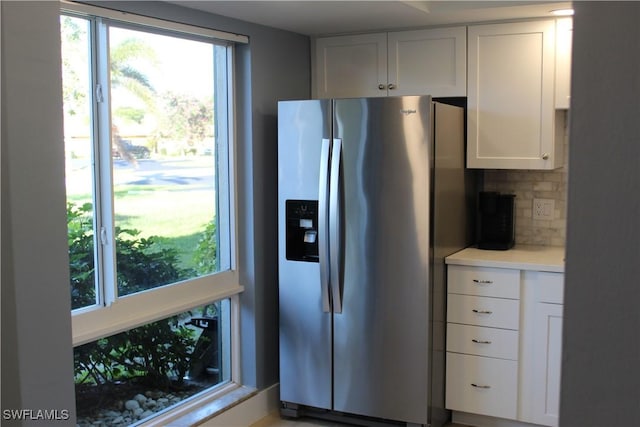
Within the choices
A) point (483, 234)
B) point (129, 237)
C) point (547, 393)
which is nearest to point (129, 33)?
point (129, 237)

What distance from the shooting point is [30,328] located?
2096 millimetres

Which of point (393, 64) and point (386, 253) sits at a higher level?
point (393, 64)

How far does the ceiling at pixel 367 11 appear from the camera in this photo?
2.99 m

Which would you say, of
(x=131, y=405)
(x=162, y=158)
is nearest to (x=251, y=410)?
(x=131, y=405)

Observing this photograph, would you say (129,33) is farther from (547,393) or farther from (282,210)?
(547,393)

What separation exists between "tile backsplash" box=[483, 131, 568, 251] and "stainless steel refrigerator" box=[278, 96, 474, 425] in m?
0.42

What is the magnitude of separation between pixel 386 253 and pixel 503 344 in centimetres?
73

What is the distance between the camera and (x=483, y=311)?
3.33 m

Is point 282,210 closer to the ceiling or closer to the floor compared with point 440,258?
closer to the ceiling

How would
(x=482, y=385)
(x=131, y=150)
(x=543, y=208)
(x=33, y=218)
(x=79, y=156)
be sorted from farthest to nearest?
(x=543, y=208), (x=482, y=385), (x=131, y=150), (x=79, y=156), (x=33, y=218)

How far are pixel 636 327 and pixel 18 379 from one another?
1929mm

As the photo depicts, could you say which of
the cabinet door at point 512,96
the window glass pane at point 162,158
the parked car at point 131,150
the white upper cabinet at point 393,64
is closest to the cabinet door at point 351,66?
the white upper cabinet at point 393,64

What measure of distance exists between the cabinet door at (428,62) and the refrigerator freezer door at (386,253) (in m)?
0.51

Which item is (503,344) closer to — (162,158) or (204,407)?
(204,407)
